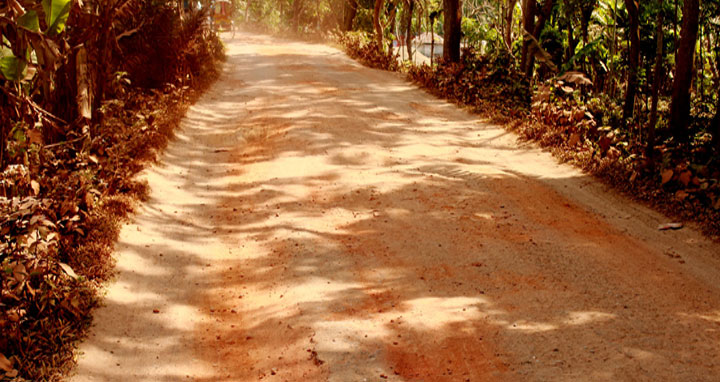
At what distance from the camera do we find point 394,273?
25.2 feet

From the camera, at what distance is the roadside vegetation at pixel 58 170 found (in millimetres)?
6074

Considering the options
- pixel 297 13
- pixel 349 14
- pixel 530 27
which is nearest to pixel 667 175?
pixel 530 27

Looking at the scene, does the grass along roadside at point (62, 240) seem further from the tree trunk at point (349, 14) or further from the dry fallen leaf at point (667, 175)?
the tree trunk at point (349, 14)

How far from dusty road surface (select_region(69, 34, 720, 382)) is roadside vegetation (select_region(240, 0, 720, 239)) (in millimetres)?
630

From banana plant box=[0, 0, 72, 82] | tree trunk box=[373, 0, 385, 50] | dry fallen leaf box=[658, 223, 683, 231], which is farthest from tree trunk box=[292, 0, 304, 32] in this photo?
banana plant box=[0, 0, 72, 82]

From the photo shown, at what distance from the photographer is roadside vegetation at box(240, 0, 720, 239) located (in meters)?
10.5

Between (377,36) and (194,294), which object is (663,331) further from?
(377,36)

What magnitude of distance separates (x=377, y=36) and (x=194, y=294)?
78.1 feet

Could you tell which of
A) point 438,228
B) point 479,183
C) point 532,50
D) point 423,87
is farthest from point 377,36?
point 438,228

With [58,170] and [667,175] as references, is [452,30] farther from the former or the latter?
[58,170]

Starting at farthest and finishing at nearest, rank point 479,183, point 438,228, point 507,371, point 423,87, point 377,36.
A: point 377,36
point 423,87
point 479,183
point 438,228
point 507,371

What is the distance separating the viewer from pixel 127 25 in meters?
16.4

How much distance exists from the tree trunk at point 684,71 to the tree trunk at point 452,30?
9925 mm

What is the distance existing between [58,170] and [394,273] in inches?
175
